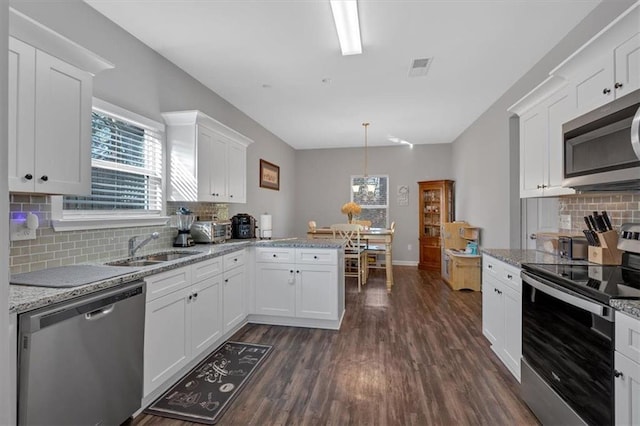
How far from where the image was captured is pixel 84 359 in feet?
4.84

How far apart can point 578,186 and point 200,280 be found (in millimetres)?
2713

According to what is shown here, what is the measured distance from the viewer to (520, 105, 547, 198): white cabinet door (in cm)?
249

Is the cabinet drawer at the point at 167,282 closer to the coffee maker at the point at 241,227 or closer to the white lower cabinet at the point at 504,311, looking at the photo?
the coffee maker at the point at 241,227

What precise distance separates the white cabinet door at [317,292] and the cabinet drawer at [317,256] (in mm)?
52

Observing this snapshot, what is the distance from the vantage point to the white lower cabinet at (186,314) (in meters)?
1.97

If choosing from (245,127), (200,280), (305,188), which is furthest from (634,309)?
(305,188)

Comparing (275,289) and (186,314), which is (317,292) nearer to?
(275,289)

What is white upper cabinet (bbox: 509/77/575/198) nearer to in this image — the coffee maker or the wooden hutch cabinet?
the coffee maker

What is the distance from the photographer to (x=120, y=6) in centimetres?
226

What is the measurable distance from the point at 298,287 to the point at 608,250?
2.52 m

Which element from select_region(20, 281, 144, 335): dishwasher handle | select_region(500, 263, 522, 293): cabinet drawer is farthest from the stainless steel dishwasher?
select_region(500, 263, 522, 293): cabinet drawer

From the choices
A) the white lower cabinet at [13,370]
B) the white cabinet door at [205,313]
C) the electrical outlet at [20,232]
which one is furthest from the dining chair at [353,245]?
the white lower cabinet at [13,370]

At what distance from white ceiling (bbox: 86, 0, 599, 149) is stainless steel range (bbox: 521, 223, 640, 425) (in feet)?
5.84

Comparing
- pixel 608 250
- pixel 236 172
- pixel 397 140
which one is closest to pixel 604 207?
pixel 608 250
